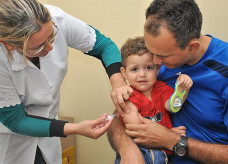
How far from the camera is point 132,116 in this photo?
4.71 ft

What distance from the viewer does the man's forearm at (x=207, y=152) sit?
1286 mm

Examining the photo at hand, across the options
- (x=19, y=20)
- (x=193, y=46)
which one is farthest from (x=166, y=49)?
(x=19, y=20)

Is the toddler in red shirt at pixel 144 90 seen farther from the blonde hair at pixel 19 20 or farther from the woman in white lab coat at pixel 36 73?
the blonde hair at pixel 19 20

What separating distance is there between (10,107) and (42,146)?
0.47 m

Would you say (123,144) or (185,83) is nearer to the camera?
(185,83)

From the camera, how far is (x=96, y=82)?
2.55 metres

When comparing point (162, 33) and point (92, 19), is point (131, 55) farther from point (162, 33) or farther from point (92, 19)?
point (92, 19)

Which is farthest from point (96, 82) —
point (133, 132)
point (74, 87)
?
point (133, 132)

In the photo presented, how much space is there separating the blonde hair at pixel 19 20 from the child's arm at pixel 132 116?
67 cm

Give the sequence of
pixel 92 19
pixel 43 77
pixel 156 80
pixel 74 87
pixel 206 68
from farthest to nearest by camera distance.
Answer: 1. pixel 74 87
2. pixel 92 19
3. pixel 156 80
4. pixel 43 77
5. pixel 206 68

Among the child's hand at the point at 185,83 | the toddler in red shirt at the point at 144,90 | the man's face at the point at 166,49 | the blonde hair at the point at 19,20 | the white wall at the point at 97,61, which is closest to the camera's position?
the blonde hair at the point at 19,20

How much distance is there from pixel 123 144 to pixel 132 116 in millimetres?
179

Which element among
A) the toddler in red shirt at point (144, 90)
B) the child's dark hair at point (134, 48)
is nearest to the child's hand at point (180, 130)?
the toddler in red shirt at point (144, 90)

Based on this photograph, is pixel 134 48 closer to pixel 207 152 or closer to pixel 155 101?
pixel 155 101
